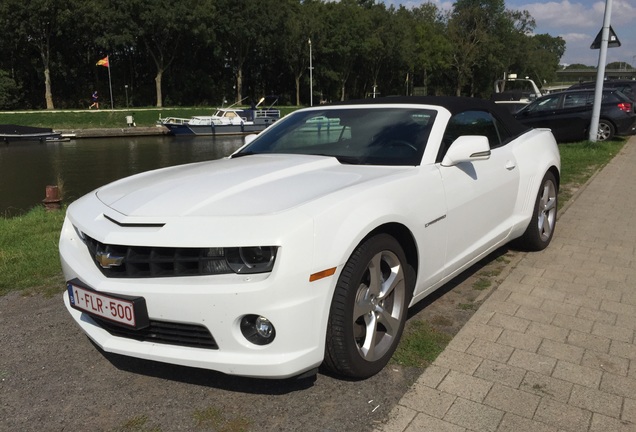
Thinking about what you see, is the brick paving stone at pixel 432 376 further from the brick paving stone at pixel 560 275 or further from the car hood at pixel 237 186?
the brick paving stone at pixel 560 275

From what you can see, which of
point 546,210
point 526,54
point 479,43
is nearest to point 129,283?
point 546,210

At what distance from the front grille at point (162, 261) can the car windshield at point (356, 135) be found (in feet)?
4.59

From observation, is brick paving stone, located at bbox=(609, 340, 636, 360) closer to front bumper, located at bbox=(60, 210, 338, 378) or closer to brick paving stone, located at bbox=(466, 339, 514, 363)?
brick paving stone, located at bbox=(466, 339, 514, 363)

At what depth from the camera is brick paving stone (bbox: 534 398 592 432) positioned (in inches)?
97.1

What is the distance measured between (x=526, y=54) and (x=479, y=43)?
14695mm

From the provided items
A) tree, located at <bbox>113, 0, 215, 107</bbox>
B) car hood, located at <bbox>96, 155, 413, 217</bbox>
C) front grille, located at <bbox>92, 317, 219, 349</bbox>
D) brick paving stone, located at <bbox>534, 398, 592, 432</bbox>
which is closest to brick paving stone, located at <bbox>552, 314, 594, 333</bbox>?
brick paving stone, located at <bbox>534, 398, 592, 432</bbox>

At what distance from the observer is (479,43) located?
76.4 m

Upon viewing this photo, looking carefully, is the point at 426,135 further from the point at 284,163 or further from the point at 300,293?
the point at 300,293

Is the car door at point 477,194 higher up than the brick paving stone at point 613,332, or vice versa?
the car door at point 477,194

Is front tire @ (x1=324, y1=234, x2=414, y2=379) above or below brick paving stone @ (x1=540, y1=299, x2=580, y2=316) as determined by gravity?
above

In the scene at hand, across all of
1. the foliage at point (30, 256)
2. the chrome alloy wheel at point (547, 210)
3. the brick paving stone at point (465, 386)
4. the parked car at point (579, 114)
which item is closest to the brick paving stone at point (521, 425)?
the brick paving stone at point (465, 386)

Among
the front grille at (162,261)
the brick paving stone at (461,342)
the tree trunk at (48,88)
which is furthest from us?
the tree trunk at (48,88)

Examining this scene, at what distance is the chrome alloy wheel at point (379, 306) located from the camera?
9.24 ft

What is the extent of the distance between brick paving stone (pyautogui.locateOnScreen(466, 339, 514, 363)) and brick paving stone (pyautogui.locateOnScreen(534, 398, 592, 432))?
450 mm
